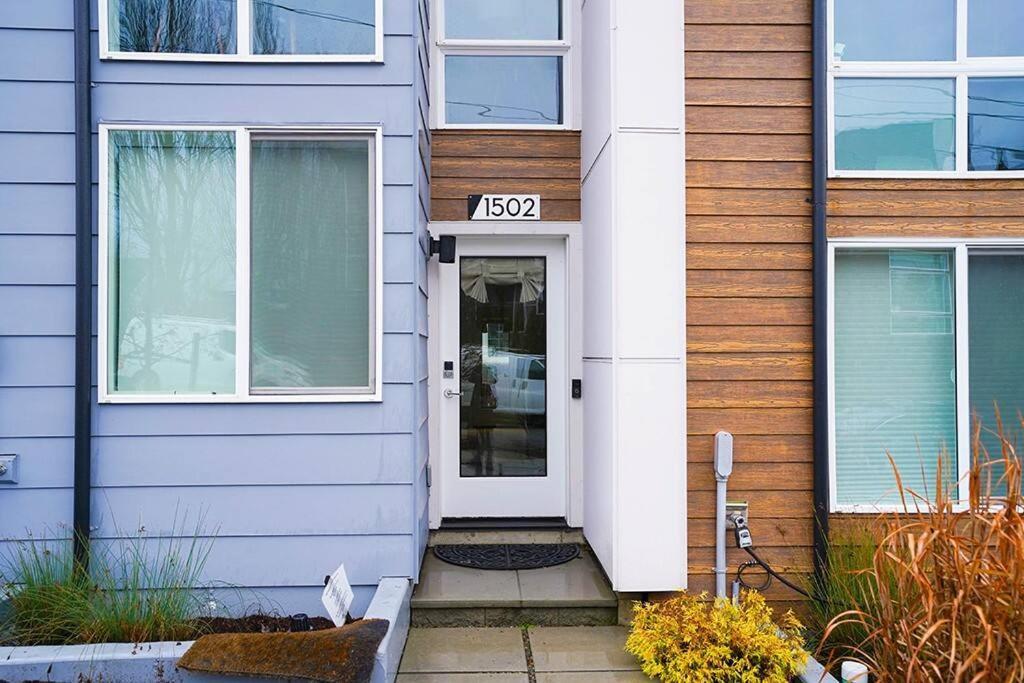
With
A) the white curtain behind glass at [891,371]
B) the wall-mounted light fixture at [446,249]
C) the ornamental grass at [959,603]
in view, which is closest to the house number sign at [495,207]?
the wall-mounted light fixture at [446,249]

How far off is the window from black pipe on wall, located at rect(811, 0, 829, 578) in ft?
5.15

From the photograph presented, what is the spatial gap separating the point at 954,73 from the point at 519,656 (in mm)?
3643

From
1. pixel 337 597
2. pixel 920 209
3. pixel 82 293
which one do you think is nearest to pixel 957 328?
pixel 920 209

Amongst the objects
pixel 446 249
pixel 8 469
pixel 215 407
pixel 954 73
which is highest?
pixel 954 73

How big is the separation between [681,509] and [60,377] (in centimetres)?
307

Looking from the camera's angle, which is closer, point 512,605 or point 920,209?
point 512,605

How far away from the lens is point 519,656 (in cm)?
320

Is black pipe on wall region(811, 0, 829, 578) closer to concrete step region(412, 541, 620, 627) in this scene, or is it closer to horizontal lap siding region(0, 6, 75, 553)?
concrete step region(412, 541, 620, 627)

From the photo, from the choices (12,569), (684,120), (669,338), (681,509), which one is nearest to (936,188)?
(684,120)

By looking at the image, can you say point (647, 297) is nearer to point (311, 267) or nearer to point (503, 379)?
point (503, 379)

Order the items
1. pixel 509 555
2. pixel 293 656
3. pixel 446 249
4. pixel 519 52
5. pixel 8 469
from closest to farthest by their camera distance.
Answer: pixel 293 656 < pixel 8 469 < pixel 509 555 < pixel 446 249 < pixel 519 52

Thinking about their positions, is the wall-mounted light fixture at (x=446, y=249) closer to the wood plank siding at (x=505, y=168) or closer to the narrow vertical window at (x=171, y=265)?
the wood plank siding at (x=505, y=168)

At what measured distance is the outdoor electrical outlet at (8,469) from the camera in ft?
10.8

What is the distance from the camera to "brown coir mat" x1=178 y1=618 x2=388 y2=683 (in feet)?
8.33
